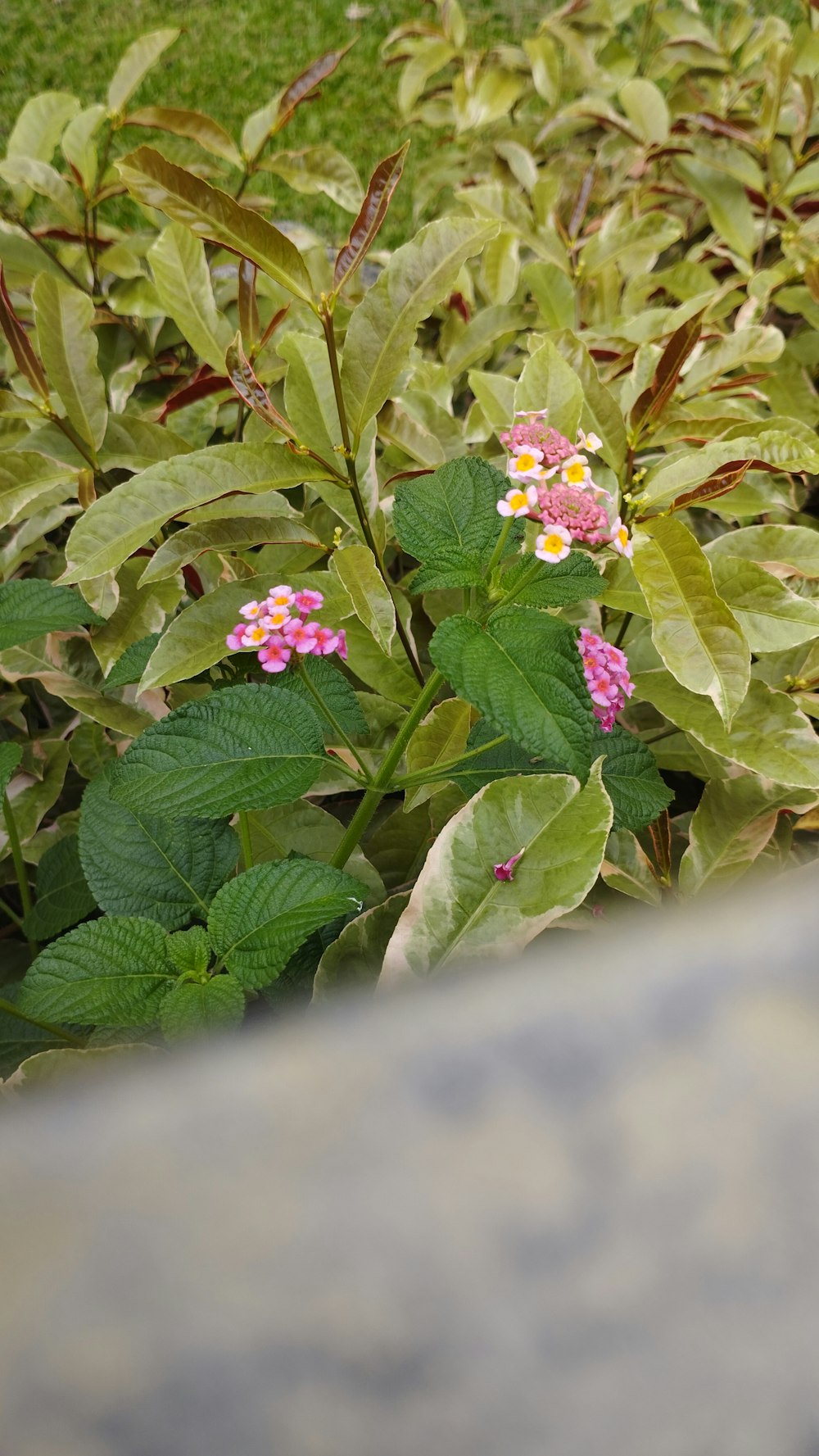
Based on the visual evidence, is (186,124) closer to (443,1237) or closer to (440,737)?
(440,737)

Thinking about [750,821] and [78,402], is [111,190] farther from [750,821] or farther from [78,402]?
[750,821]

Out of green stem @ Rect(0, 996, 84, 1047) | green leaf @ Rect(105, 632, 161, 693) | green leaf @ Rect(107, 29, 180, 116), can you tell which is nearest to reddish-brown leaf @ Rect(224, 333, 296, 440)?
green leaf @ Rect(105, 632, 161, 693)

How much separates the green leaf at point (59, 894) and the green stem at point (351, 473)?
1.22 ft

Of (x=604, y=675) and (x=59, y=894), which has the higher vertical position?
(x=604, y=675)

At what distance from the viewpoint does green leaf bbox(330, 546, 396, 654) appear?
0.80 meters

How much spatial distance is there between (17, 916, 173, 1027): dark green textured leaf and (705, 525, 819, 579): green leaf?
2.04ft

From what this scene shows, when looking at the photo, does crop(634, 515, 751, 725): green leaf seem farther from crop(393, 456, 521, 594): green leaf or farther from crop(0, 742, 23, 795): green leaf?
crop(0, 742, 23, 795): green leaf

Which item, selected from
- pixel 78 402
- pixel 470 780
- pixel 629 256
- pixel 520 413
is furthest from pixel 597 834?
pixel 629 256

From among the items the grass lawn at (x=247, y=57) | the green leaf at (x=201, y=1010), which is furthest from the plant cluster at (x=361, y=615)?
the grass lawn at (x=247, y=57)

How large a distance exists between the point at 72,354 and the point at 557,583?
0.71m

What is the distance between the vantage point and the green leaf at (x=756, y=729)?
0.82 metres

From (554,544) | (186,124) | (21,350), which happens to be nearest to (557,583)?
(554,544)

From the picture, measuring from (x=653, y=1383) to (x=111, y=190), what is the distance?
5.52 feet

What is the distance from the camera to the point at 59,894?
919 millimetres
